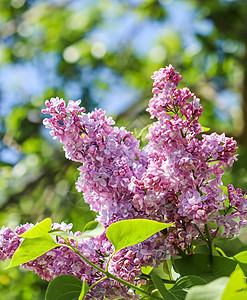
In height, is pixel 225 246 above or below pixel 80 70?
below

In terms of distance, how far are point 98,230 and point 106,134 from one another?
0.08 meters

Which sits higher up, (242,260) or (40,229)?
(40,229)

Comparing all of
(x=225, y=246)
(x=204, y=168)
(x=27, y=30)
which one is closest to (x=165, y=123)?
(x=204, y=168)

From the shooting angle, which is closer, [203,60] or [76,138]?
[76,138]

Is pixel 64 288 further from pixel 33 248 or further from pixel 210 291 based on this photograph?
pixel 210 291

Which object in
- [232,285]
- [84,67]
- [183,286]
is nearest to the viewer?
[232,285]

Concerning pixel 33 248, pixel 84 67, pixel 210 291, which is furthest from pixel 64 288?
pixel 84 67

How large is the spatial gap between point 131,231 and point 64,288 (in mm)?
67

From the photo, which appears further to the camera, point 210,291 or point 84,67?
point 84,67

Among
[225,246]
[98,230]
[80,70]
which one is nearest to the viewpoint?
[98,230]

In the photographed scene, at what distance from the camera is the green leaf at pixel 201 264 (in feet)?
1.08

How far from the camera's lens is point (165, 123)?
12.6 inches

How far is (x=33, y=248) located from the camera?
1.04ft

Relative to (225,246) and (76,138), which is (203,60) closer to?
(225,246)
